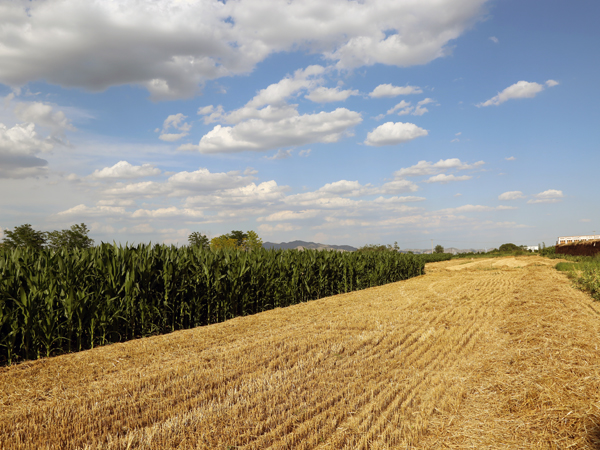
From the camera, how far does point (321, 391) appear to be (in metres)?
4.82

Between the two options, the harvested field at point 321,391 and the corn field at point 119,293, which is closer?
the harvested field at point 321,391

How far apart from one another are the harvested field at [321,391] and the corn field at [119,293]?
0.70 metres

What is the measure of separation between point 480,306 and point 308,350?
7466 mm

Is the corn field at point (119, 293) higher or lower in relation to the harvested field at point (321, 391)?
higher

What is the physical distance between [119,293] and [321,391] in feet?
19.5

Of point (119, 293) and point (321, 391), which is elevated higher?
point (119, 293)

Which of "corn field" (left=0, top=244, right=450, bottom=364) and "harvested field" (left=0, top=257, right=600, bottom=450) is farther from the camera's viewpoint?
"corn field" (left=0, top=244, right=450, bottom=364)

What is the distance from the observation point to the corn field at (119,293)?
7098mm

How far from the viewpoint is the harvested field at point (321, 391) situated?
3770 millimetres

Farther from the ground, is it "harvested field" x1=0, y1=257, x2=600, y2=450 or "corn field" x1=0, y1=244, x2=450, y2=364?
"corn field" x1=0, y1=244, x2=450, y2=364

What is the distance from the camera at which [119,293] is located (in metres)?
8.59

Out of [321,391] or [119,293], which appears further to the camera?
[119,293]

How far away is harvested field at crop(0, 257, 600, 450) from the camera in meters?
3.77

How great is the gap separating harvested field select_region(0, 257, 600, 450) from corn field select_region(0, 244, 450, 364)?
2.29 feet
